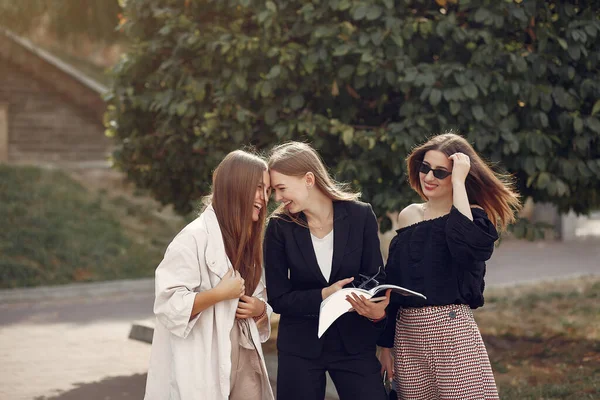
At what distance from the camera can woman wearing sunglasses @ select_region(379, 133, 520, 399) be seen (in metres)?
3.72

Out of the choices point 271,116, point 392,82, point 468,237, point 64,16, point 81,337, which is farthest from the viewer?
point 64,16

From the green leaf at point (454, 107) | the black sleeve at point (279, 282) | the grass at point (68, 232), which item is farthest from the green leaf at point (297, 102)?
the grass at point (68, 232)

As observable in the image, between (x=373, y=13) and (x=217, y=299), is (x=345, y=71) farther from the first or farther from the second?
(x=217, y=299)

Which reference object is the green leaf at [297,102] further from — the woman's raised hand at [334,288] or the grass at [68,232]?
the grass at [68,232]

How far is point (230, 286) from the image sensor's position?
3.71m

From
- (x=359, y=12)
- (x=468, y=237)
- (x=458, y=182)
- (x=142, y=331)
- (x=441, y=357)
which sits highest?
(x=359, y=12)

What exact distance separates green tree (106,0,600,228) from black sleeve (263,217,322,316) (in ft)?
7.53

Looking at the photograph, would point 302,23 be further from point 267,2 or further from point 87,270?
point 87,270

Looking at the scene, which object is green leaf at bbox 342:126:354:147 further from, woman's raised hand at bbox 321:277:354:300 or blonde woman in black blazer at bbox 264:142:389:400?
woman's raised hand at bbox 321:277:354:300

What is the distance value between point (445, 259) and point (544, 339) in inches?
201

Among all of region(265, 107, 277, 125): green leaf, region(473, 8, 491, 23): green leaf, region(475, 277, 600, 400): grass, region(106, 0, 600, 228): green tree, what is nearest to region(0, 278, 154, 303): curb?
region(475, 277, 600, 400): grass

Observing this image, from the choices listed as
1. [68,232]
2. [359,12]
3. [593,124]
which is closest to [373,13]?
[359,12]

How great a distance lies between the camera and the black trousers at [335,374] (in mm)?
3885

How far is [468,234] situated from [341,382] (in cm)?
89
